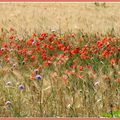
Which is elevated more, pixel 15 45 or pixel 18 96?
pixel 15 45

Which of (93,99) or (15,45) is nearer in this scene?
(93,99)

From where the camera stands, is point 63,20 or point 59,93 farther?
point 63,20

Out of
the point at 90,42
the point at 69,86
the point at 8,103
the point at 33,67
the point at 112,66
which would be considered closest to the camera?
the point at 8,103

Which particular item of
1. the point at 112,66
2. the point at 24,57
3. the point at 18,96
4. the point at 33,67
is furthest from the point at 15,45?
the point at 18,96

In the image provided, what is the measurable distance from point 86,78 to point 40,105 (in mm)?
479

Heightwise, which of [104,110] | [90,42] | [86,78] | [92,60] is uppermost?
[90,42]

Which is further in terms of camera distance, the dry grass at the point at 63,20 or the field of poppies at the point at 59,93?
the dry grass at the point at 63,20

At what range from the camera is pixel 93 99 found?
3258 mm

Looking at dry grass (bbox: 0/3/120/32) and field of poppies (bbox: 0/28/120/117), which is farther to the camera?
dry grass (bbox: 0/3/120/32)

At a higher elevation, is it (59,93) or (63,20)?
(63,20)

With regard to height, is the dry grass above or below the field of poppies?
above

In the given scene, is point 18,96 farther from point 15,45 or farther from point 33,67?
point 15,45

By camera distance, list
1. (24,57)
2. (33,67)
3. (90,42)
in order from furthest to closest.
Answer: (90,42) → (24,57) → (33,67)

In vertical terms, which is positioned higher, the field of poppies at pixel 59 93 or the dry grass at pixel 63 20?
the dry grass at pixel 63 20
